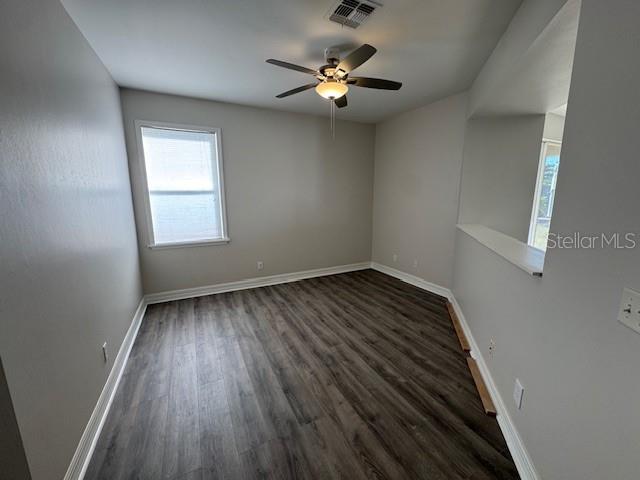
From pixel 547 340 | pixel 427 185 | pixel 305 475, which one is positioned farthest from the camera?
pixel 427 185

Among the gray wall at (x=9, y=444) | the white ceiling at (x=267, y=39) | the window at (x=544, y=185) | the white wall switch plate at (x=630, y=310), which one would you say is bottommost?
the gray wall at (x=9, y=444)

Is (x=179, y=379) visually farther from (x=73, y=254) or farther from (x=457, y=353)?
(x=457, y=353)

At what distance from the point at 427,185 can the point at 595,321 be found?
10.3 ft

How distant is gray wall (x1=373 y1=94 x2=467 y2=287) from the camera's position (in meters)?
3.44

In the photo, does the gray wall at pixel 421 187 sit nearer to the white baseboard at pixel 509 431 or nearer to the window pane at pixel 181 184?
the white baseboard at pixel 509 431

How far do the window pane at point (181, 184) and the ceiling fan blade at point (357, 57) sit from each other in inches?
88.7

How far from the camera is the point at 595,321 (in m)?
0.94

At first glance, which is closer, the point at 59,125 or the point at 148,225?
the point at 59,125

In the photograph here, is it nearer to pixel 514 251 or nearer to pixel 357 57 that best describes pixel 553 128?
pixel 514 251

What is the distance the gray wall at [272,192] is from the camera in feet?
11.1

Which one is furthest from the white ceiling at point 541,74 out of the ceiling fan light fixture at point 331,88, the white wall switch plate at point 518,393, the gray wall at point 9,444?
the gray wall at point 9,444

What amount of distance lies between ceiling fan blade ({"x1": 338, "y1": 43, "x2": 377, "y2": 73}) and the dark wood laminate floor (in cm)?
241

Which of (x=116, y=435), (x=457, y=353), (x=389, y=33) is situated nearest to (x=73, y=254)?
(x=116, y=435)

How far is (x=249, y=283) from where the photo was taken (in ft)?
13.4
